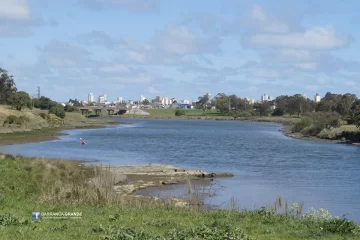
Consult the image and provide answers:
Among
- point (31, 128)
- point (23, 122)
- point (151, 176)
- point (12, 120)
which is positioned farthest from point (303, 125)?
point (151, 176)

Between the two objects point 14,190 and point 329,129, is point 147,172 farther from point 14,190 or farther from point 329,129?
point 329,129

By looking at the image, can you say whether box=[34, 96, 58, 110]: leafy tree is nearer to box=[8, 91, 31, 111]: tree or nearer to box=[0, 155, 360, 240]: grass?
box=[8, 91, 31, 111]: tree

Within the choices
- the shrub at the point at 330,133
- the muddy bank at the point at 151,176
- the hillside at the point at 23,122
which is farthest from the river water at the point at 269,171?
the hillside at the point at 23,122

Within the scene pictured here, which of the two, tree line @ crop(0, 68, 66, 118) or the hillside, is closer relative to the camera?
the hillside

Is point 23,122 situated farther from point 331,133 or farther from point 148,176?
point 148,176

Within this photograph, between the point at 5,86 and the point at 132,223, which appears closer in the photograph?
the point at 132,223

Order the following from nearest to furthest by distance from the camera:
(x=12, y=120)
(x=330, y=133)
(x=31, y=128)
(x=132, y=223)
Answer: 1. (x=132, y=223)
2. (x=330, y=133)
3. (x=12, y=120)
4. (x=31, y=128)

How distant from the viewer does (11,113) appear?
11469 centimetres

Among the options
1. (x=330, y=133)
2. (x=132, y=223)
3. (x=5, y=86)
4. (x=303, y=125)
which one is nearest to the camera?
(x=132, y=223)

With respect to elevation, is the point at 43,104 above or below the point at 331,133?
above

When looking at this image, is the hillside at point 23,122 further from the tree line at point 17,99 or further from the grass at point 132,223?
the grass at point 132,223

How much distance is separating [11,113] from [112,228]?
355 feet

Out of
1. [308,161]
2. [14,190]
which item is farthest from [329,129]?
[14,190]

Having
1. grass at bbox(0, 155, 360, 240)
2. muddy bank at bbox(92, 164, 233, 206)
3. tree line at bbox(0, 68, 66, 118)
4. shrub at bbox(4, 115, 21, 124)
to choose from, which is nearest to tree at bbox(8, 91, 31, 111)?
tree line at bbox(0, 68, 66, 118)
